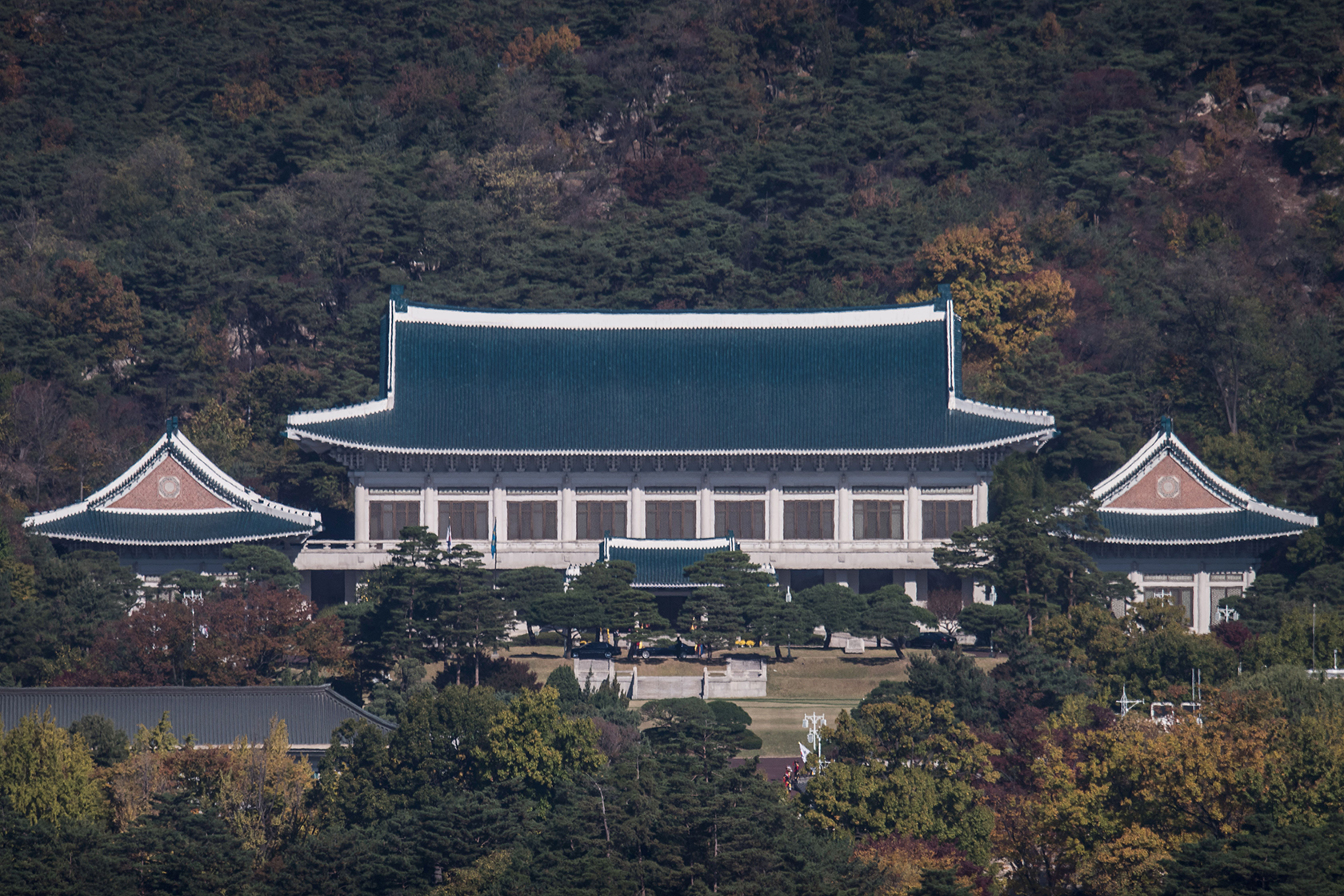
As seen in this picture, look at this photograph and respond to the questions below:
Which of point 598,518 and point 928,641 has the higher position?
point 598,518

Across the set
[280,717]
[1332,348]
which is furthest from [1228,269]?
[280,717]

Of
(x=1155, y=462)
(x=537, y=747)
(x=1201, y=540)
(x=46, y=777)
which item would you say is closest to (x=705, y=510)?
(x=1155, y=462)

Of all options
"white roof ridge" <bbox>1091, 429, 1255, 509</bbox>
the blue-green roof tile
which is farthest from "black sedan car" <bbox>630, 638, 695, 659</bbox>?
"white roof ridge" <bbox>1091, 429, 1255, 509</bbox>

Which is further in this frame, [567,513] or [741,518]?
[741,518]

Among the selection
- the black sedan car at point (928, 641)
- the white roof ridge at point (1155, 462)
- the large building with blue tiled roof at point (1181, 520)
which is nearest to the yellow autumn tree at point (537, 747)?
the black sedan car at point (928, 641)

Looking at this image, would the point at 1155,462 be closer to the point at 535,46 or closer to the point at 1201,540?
the point at 1201,540

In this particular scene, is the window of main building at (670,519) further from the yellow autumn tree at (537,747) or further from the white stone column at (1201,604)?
the yellow autumn tree at (537,747)

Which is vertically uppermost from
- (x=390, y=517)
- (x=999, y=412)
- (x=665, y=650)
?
(x=999, y=412)
